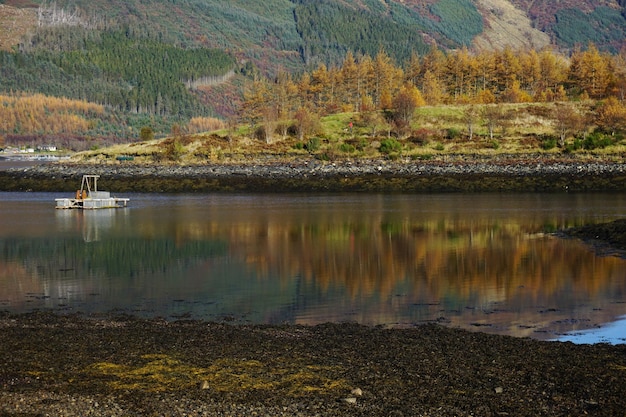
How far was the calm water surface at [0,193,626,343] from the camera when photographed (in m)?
17.9

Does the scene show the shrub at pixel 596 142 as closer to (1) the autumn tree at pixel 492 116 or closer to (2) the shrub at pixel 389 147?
(1) the autumn tree at pixel 492 116

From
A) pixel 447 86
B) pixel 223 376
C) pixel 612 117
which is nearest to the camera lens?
pixel 223 376

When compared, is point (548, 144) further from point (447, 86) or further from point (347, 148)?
point (447, 86)

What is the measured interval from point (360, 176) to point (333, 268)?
40648 millimetres

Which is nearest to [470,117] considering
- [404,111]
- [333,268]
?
[404,111]

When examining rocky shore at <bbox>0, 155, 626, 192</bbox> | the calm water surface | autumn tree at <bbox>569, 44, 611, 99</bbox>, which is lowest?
the calm water surface

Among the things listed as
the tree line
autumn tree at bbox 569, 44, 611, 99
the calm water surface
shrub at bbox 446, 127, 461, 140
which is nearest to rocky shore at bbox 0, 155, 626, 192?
shrub at bbox 446, 127, 461, 140

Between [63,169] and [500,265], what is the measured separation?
6512 cm

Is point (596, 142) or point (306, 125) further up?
point (306, 125)

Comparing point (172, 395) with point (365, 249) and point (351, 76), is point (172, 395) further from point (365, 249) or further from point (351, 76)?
point (351, 76)

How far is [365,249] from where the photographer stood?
2883 cm

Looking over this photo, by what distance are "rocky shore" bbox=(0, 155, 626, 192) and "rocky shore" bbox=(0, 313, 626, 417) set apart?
44238 millimetres

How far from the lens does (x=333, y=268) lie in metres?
24.4

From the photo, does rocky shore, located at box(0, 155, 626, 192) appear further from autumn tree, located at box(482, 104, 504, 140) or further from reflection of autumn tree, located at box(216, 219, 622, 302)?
reflection of autumn tree, located at box(216, 219, 622, 302)
